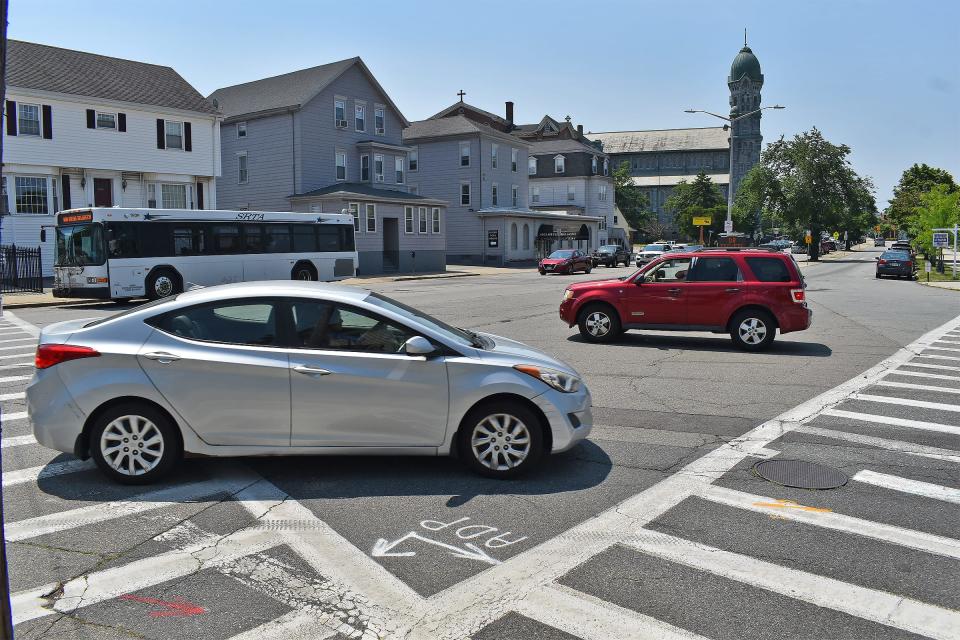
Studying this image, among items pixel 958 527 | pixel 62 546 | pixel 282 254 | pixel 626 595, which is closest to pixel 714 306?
pixel 958 527

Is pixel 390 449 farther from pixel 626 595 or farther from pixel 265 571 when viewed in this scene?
pixel 626 595

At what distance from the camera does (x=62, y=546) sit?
5.02 meters

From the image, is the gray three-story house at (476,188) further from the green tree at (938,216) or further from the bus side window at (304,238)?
the bus side window at (304,238)

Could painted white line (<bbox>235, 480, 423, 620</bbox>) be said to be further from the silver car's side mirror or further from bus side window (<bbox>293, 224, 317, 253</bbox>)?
bus side window (<bbox>293, 224, 317, 253</bbox>)

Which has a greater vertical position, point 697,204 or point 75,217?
point 697,204

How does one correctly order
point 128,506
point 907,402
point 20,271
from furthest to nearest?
point 20,271
point 907,402
point 128,506

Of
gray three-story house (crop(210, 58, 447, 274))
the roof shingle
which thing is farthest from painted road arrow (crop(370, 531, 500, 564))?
gray three-story house (crop(210, 58, 447, 274))

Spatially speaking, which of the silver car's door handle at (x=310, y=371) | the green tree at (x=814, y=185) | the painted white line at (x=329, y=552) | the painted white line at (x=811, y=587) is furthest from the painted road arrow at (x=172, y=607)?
the green tree at (x=814, y=185)

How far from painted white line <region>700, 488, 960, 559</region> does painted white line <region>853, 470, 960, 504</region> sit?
0.96 meters

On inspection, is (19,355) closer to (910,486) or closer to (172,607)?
(172,607)

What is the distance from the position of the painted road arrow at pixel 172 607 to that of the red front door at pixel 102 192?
36.9m

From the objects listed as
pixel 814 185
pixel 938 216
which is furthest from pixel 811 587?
pixel 814 185

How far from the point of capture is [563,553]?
495 cm

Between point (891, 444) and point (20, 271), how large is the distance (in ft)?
107
